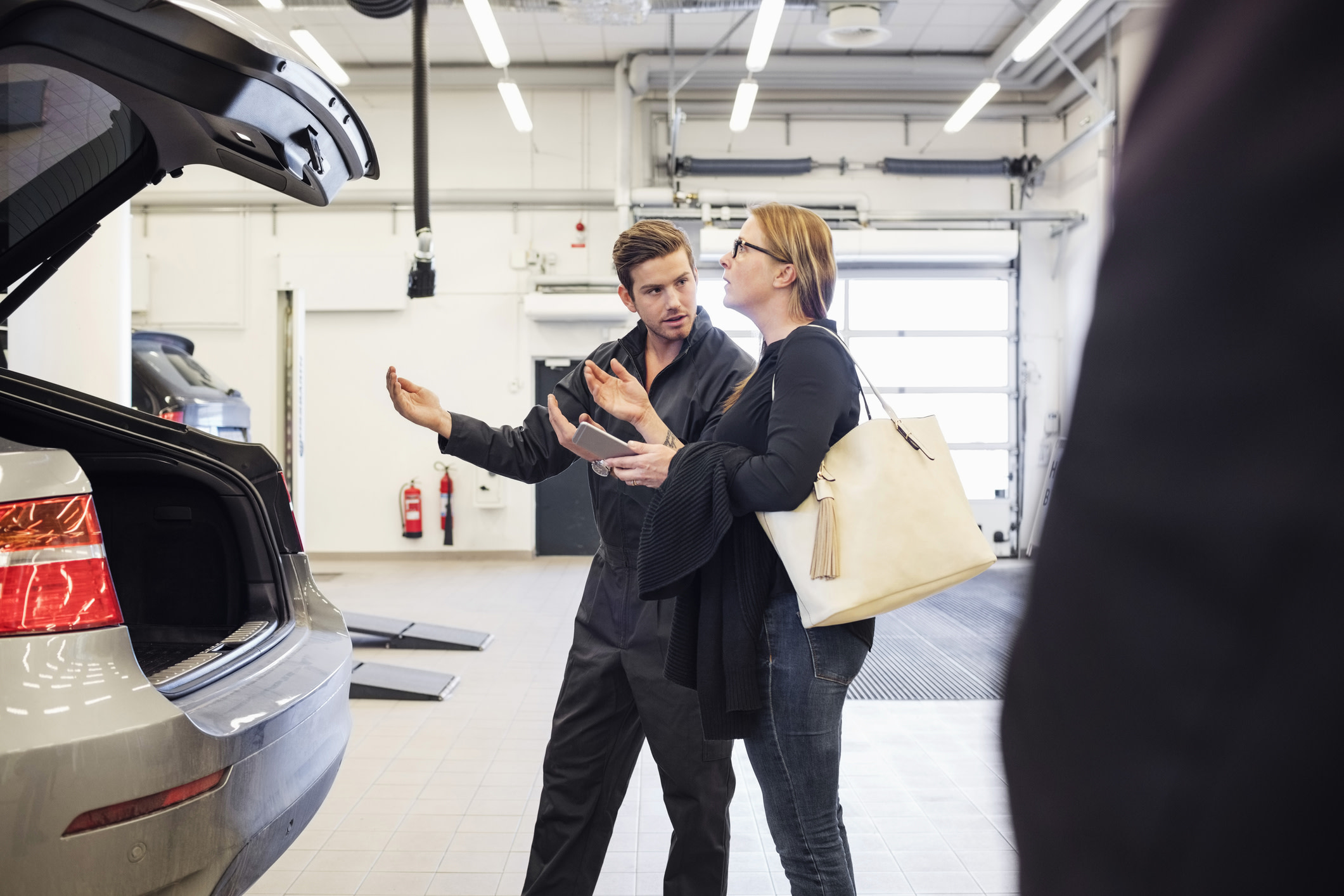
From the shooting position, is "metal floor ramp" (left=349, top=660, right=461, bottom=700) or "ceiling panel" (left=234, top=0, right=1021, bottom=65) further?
Answer: "ceiling panel" (left=234, top=0, right=1021, bottom=65)

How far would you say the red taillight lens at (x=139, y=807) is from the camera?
1354 millimetres

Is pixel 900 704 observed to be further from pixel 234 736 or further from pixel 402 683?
pixel 234 736

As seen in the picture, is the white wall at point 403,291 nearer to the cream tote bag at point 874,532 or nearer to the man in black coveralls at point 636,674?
the man in black coveralls at point 636,674

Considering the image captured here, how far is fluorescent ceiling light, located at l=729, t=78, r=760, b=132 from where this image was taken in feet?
25.5

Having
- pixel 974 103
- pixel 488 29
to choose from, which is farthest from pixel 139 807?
pixel 974 103

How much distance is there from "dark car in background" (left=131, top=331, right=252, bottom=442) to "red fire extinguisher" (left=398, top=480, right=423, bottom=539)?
387cm

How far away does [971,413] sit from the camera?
1066 cm

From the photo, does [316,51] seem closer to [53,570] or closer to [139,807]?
[53,570]

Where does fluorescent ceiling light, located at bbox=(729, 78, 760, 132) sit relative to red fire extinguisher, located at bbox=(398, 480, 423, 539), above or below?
above

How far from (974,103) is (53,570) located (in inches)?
337

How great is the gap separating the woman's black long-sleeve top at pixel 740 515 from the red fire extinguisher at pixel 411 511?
8.85 metres

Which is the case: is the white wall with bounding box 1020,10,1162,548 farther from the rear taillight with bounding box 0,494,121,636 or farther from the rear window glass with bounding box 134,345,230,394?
the rear taillight with bounding box 0,494,121,636

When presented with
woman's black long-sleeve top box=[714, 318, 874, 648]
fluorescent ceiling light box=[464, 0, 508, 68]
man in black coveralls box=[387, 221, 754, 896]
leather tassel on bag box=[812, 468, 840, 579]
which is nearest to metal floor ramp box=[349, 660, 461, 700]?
man in black coveralls box=[387, 221, 754, 896]

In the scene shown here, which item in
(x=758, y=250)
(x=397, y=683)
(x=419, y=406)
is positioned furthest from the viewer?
(x=397, y=683)
